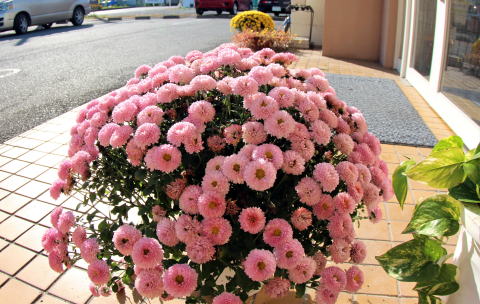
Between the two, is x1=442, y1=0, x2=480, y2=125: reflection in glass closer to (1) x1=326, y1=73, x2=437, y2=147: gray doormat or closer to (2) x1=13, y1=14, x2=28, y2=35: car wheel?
(1) x1=326, y1=73, x2=437, y2=147: gray doormat

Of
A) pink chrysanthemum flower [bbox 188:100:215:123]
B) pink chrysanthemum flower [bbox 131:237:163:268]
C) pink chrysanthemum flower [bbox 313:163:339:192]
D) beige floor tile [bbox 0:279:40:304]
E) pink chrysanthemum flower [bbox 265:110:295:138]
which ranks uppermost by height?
pink chrysanthemum flower [bbox 188:100:215:123]

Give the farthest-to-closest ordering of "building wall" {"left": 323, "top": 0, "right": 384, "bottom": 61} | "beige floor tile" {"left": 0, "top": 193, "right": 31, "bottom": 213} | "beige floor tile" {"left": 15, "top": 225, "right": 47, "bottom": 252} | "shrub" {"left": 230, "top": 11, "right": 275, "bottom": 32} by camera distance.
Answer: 1. "shrub" {"left": 230, "top": 11, "right": 275, "bottom": 32}
2. "building wall" {"left": 323, "top": 0, "right": 384, "bottom": 61}
3. "beige floor tile" {"left": 0, "top": 193, "right": 31, "bottom": 213}
4. "beige floor tile" {"left": 15, "top": 225, "right": 47, "bottom": 252}

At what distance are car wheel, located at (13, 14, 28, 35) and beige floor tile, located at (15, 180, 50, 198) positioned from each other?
11.8 metres

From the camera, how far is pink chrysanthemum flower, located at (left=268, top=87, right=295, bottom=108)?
5.35ft

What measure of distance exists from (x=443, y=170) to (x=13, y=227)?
2833mm

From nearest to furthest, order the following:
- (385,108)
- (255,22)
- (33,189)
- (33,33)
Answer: (33,189) < (385,108) < (255,22) < (33,33)

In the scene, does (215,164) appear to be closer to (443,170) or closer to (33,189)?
(443,170)

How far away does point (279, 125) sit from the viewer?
150cm

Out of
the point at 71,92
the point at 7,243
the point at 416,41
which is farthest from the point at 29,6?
the point at 7,243

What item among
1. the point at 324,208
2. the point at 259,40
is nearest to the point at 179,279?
the point at 324,208

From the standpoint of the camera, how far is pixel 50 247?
5.77ft

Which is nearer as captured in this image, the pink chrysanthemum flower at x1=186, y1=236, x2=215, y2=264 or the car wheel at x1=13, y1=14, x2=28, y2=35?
the pink chrysanthemum flower at x1=186, y1=236, x2=215, y2=264

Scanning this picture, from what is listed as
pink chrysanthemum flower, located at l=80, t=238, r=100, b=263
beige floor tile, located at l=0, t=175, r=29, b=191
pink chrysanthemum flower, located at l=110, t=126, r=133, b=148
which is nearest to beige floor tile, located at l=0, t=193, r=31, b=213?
beige floor tile, located at l=0, t=175, r=29, b=191

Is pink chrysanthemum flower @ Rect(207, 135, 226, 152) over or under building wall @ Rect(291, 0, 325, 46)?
under
